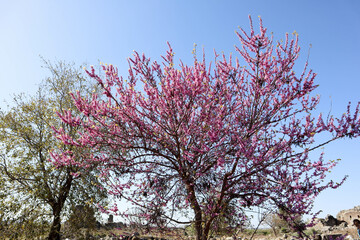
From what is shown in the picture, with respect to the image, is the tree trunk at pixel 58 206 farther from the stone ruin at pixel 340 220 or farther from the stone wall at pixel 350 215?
the stone wall at pixel 350 215

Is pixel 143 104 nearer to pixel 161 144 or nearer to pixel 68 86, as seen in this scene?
A: pixel 161 144

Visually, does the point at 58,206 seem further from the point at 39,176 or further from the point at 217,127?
the point at 217,127

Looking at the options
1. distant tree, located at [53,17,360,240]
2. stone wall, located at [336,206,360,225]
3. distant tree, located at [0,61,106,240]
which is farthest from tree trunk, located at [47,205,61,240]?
stone wall, located at [336,206,360,225]

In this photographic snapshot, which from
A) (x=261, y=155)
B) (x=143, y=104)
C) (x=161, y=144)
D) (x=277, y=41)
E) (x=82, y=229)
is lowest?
(x=82, y=229)

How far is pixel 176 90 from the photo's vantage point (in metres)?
5.34

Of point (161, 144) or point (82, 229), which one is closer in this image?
point (161, 144)

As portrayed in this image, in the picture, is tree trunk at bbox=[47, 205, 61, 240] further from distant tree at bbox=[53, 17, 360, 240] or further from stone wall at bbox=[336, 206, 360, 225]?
stone wall at bbox=[336, 206, 360, 225]

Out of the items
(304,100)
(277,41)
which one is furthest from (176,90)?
(304,100)

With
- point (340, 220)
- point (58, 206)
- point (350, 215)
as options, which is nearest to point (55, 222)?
point (58, 206)

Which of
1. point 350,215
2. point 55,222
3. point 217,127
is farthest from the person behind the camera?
point 350,215

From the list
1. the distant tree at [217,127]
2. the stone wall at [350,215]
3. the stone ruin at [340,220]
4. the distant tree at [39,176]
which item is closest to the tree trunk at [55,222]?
the distant tree at [39,176]

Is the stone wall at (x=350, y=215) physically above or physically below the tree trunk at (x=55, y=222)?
above

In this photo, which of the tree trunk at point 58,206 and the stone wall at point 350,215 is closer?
the tree trunk at point 58,206

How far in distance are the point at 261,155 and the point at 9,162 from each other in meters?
12.2
